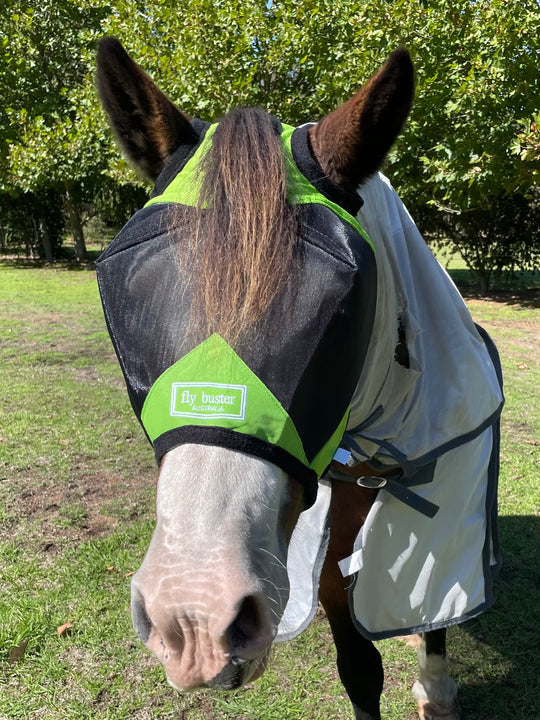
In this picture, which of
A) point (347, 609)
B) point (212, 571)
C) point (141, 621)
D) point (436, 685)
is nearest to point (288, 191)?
point (212, 571)

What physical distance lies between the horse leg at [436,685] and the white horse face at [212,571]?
166 centimetres

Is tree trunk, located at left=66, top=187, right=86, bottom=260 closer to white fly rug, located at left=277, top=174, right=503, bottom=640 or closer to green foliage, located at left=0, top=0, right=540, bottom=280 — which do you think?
green foliage, located at left=0, top=0, right=540, bottom=280

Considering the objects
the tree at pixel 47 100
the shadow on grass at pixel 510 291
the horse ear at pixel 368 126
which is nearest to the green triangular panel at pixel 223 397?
the horse ear at pixel 368 126

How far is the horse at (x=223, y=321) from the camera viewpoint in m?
0.94

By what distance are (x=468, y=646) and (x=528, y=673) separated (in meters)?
0.29

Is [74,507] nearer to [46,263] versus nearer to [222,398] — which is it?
[222,398]

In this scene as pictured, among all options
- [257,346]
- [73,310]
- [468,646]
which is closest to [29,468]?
[468,646]

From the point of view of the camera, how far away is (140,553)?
3.40 metres

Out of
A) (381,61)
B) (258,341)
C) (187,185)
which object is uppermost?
(381,61)

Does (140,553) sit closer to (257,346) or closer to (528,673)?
(528,673)

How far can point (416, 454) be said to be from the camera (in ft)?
5.73

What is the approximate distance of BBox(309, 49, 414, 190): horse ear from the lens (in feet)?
4.04

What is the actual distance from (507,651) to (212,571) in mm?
2509

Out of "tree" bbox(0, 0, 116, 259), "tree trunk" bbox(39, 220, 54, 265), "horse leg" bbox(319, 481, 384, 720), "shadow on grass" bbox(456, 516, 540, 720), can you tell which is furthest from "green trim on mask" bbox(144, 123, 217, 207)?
"tree trunk" bbox(39, 220, 54, 265)
